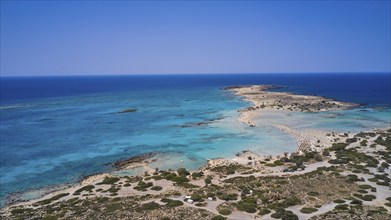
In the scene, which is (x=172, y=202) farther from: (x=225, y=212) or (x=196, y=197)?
(x=225, y=212)

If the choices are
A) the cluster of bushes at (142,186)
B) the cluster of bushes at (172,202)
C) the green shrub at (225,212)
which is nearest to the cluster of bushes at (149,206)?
the cluster of bushes at (172,202)

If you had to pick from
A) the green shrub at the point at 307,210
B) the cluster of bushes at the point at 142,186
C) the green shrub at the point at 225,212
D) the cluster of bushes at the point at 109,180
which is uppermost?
the green shrub at the point at 307,210

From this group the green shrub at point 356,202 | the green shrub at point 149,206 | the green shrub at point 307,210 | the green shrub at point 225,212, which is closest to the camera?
the green shrub at point 307,210

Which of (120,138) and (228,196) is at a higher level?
(228,196)

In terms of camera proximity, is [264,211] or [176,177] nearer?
[264,211]

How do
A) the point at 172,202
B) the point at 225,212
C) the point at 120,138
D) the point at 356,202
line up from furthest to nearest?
1. the point at 120,138
2. the point at 172,202
3. the point at 356,202
4. the point at 225,212

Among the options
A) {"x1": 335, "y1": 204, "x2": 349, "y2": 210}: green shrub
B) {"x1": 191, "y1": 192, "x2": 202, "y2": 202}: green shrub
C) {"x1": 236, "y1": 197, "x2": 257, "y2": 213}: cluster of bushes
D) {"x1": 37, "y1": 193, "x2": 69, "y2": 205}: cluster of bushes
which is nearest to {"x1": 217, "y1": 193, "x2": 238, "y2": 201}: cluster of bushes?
{"x1": 236, "y1": 197, "x2": 257, "y2": 213}: cluster of bushes

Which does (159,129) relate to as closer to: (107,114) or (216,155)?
(216,155)

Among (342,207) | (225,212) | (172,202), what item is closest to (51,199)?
(172,202)

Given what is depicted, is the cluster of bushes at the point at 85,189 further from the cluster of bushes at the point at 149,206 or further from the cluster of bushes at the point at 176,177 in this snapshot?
the cluster of bushes at the point at 149,206

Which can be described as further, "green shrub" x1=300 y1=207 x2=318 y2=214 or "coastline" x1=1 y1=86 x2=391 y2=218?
"coastline" x1=1 y1=86 x2=391 y2=218

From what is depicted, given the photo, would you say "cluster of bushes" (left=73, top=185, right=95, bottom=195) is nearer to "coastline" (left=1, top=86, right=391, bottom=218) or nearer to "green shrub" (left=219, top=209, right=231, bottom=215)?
"coastline" (left=1, top=86, right=391, bottom=218)
